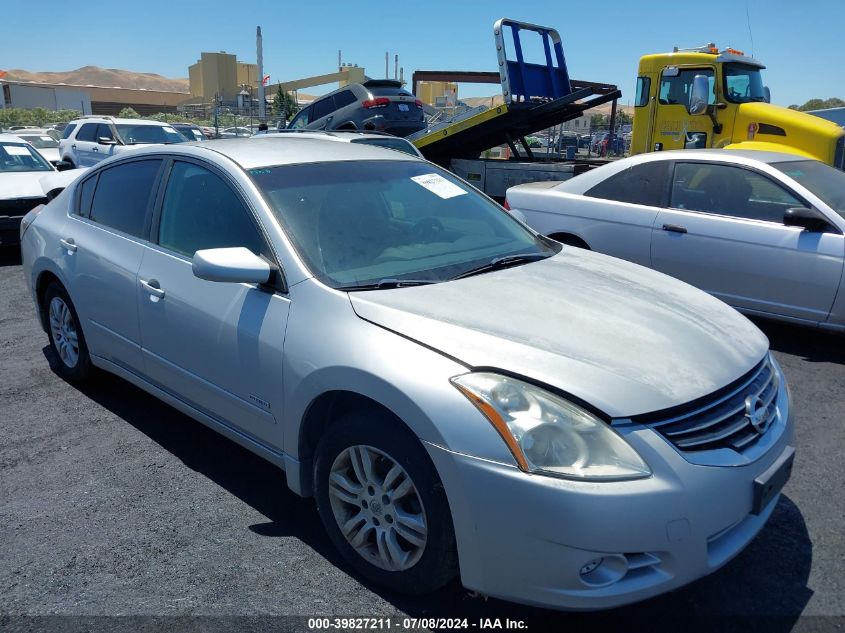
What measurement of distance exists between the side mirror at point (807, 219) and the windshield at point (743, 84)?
16.5 feet

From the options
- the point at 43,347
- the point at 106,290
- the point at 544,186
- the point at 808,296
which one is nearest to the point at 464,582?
the point at 106,290

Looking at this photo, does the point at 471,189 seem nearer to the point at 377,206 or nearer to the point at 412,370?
the point at 377,206

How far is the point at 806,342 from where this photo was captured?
18.9ft

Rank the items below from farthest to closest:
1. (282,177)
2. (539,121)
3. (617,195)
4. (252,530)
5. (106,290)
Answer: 1. (539,121)
2. (617,195)
3. (106,290)
4. (282,177)
5. (252,530)

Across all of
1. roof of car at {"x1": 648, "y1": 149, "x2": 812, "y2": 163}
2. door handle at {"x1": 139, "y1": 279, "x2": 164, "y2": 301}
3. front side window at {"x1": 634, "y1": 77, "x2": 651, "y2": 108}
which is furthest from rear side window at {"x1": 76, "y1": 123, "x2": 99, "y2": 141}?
door handle at {"x1": 139, "y1": 279, "x2": 164, "y2": 301}

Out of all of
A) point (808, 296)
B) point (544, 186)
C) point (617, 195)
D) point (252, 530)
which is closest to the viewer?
point (252, 530)

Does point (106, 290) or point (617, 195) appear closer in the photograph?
point (106, 290)

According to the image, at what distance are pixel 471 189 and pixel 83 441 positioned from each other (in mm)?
2579

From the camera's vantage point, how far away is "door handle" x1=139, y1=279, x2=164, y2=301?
11.4 feet

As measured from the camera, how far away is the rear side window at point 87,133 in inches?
618

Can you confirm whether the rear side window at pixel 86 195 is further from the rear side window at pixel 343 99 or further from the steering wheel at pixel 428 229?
the rear side window at pixel 343 99

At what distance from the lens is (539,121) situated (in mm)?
11523

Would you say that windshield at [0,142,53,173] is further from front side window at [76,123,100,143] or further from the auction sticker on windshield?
the auction sticker on windshield

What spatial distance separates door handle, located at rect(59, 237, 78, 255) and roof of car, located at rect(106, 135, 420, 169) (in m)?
0.68
